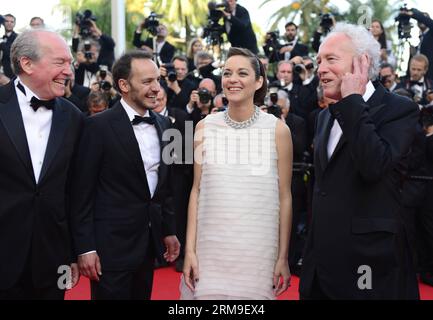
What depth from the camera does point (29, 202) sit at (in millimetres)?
2865

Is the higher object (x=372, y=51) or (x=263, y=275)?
(x=372, y=51)

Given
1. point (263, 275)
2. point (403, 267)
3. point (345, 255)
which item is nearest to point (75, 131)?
point (263, 275)

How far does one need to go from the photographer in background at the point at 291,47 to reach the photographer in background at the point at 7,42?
3605 millimetres

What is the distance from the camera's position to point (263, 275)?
304 cm

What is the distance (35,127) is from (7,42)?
21.1 feet

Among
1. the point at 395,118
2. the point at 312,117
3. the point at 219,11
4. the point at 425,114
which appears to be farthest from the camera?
the point at 219,11

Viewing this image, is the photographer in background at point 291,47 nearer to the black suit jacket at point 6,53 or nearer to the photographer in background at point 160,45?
the photographer in background at point 160,45

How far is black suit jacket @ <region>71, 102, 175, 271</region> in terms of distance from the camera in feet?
10.2

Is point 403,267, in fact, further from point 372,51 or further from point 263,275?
point 372,51

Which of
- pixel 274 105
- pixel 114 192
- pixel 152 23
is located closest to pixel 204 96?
pixel 274 105

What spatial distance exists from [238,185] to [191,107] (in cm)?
344

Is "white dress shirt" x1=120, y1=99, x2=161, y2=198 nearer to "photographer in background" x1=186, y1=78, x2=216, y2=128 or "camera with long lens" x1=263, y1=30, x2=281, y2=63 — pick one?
"photographer in background" x1=186, y1=78, x2=216, y2=128

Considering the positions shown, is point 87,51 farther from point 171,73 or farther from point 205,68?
point 205,68

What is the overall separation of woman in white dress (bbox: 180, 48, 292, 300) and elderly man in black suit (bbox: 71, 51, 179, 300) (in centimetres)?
27
